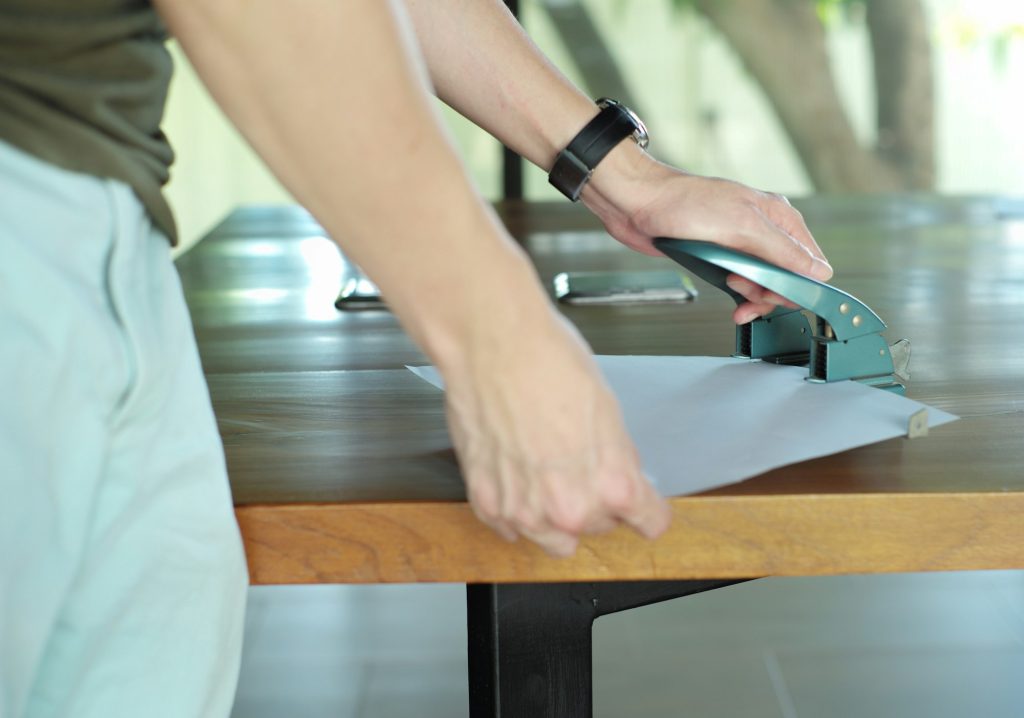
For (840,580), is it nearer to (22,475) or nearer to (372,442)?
(372,442)

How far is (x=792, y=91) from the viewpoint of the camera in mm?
4195

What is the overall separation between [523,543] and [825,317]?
29cm

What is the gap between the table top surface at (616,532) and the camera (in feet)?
2.16

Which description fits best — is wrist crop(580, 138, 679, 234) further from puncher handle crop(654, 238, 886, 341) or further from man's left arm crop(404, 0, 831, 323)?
puncher handle crop(654, 238, 886, 341)

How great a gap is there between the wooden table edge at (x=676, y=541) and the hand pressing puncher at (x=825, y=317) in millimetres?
188

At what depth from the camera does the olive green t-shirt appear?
1.67 feet

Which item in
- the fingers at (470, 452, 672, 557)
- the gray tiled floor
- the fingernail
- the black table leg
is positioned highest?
the fingernail

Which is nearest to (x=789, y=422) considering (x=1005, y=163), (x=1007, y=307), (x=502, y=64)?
(x=502, y=64)

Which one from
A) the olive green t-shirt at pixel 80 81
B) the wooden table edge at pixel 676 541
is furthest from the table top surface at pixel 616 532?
the olive green t-shirt at pixel 80 81

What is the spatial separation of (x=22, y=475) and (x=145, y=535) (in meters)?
0.06

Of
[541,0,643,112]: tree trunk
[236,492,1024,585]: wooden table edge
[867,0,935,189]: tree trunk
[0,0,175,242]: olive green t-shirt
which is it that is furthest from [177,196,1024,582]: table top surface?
[867,0,935,189]: tree trunk

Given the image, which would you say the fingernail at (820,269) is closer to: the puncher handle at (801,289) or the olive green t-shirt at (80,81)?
the puncher handle at (801,289)

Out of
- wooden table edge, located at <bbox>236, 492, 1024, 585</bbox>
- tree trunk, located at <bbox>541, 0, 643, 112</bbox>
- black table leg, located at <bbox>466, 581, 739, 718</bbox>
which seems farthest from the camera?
tree trunk, located at <bbox>541, 0, 643, 112</bbox>

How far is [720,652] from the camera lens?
6.61 ft
